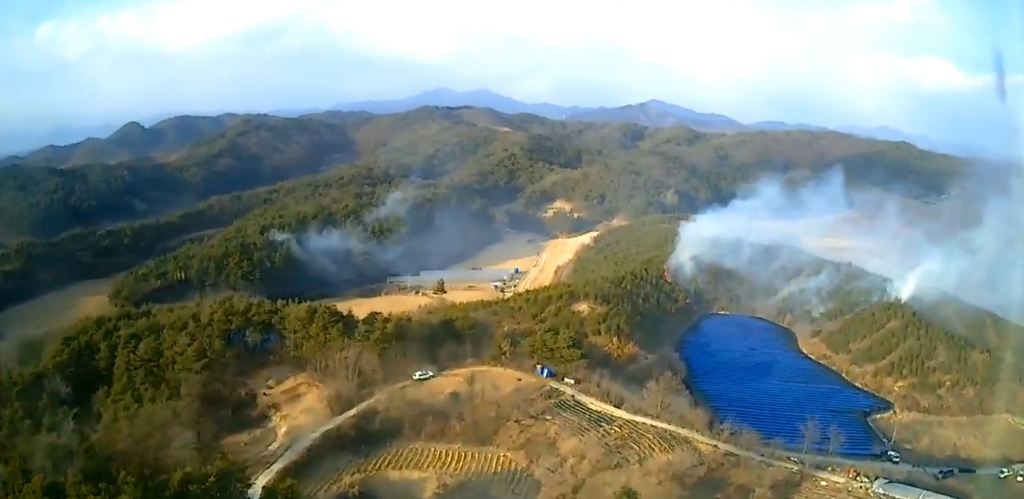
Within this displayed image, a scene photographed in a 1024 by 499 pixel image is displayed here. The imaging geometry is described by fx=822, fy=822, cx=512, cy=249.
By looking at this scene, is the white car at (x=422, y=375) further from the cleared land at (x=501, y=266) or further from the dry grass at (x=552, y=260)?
the dry grass at (x=552, y=260)

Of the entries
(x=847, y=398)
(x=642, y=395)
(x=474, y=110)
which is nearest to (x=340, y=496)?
(x=642, y=395)

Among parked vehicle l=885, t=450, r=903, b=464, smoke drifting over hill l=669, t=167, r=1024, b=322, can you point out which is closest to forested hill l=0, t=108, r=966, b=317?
smoke drifting over hill l=669, t=167, r=1024, b=322

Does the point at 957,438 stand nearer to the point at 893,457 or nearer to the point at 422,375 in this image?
the point at 893,457

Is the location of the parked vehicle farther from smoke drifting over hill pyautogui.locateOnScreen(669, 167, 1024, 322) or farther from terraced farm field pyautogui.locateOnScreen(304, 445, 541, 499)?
terraced farm field pyautogui.locateOnScreen(304, 445, 541, 499)

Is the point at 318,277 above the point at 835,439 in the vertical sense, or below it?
above

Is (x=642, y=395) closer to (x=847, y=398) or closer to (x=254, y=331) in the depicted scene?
(x=847, y=398)

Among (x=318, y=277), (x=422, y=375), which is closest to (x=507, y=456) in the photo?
(x=422, y=375)
